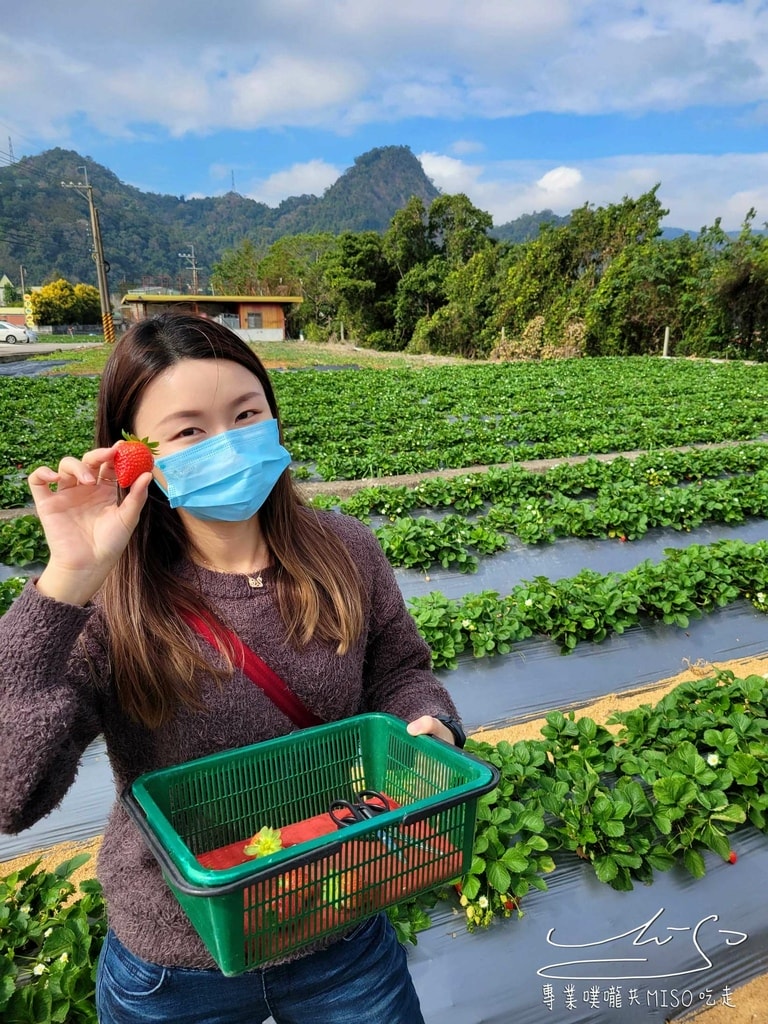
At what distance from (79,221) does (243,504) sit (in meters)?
145

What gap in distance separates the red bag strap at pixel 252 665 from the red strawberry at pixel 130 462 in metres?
0.35

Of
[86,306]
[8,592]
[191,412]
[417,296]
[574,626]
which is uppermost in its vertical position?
[86,306]

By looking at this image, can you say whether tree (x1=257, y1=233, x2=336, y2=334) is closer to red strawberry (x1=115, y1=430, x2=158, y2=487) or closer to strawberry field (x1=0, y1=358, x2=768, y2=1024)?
strawberry field (x1=0, y1=358, x2=768, y2=1024)

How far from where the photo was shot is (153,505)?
5.08 feet

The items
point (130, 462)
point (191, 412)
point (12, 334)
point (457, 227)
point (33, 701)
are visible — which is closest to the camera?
point (33, 701)

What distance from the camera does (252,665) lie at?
1.40m

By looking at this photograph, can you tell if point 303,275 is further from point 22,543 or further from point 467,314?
point 22,543

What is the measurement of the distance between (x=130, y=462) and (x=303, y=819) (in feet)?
3.14

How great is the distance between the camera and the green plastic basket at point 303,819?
3.50 feet

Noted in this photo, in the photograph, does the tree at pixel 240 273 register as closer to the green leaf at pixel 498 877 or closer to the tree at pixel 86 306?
the tree at pixel 86 306

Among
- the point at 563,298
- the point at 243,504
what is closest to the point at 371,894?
the point at 243,504

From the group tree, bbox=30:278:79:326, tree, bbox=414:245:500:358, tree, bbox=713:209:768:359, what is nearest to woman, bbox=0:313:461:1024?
tree, bbox=713:209:768:359

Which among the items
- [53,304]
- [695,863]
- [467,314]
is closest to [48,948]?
[695,863]

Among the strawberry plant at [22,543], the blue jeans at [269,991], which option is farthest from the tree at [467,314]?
the blue jeans at [269,991]
